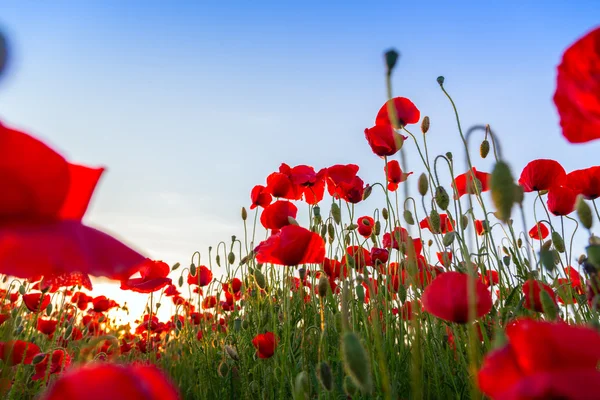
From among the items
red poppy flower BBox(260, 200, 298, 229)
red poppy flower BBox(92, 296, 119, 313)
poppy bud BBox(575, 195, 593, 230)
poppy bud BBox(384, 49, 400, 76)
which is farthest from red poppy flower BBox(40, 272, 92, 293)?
red poppy flower BBox(92, 296, 119, 313)

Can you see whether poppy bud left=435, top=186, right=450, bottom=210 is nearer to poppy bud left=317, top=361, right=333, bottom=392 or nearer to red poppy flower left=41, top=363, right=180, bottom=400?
poppy bud left=317, top=361, right=333, bottom=392

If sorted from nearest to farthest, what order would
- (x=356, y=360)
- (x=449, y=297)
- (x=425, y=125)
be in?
(x=356, y=360) → (x=449, y=297) → (x=425, y=125)

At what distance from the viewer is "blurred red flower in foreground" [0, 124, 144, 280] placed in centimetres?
68

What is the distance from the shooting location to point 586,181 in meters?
2.23

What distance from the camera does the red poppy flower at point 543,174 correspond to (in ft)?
7.38

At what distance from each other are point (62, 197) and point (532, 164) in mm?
2179

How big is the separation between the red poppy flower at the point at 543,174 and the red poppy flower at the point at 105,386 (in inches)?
88.3

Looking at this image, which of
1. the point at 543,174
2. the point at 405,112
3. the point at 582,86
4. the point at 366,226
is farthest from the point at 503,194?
the point at 366,226

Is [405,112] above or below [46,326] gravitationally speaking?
above

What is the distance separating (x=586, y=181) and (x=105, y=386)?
241cm

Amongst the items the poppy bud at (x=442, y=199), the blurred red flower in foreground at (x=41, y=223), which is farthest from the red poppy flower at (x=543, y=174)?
the blurred red flower in foreground at (x=41, y=223)

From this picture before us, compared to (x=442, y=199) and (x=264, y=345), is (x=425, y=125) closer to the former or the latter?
(x=442, y=199)

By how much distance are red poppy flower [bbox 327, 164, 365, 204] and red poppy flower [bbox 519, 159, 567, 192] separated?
2.73 ft

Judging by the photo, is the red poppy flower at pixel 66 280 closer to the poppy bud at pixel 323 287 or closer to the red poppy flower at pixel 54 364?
the poppy bud at pixel 323 287
